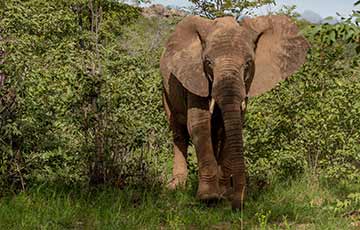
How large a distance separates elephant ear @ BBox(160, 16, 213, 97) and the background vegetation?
2.35ft

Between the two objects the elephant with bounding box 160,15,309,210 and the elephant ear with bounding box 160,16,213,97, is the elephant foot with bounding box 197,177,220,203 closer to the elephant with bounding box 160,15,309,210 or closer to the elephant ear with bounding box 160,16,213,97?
the elephant with bounding box 160,15,309,210

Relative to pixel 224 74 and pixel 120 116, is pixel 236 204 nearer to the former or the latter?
pixel 224 74

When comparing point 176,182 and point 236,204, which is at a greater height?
point 176,182

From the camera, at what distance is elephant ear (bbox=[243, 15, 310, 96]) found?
24.7ft

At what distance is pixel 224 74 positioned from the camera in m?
6.55

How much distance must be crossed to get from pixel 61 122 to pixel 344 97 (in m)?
4.03

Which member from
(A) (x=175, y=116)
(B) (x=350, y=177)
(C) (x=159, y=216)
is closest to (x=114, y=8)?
(A) (x=175, y=116)

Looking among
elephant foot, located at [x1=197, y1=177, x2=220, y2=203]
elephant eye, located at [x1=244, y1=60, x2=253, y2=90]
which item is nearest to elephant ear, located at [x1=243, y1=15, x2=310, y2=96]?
elephant eye, located at [x1=244, y1=60, x2=253, y2=90]

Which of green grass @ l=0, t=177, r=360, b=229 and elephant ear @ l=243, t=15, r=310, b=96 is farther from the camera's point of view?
elephant ear @ l=243, t=15, r=310, b=96

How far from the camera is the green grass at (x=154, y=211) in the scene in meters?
5.53

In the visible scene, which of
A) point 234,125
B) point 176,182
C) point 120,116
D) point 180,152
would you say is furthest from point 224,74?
point 180,152

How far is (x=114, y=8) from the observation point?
72.3 feet

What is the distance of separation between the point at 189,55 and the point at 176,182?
1841 millimetres

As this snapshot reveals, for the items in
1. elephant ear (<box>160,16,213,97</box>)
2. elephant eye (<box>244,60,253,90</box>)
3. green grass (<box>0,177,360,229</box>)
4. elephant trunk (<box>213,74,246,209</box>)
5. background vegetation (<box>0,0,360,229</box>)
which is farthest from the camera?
elephant ear (<box>160,16,213,97</box>)
